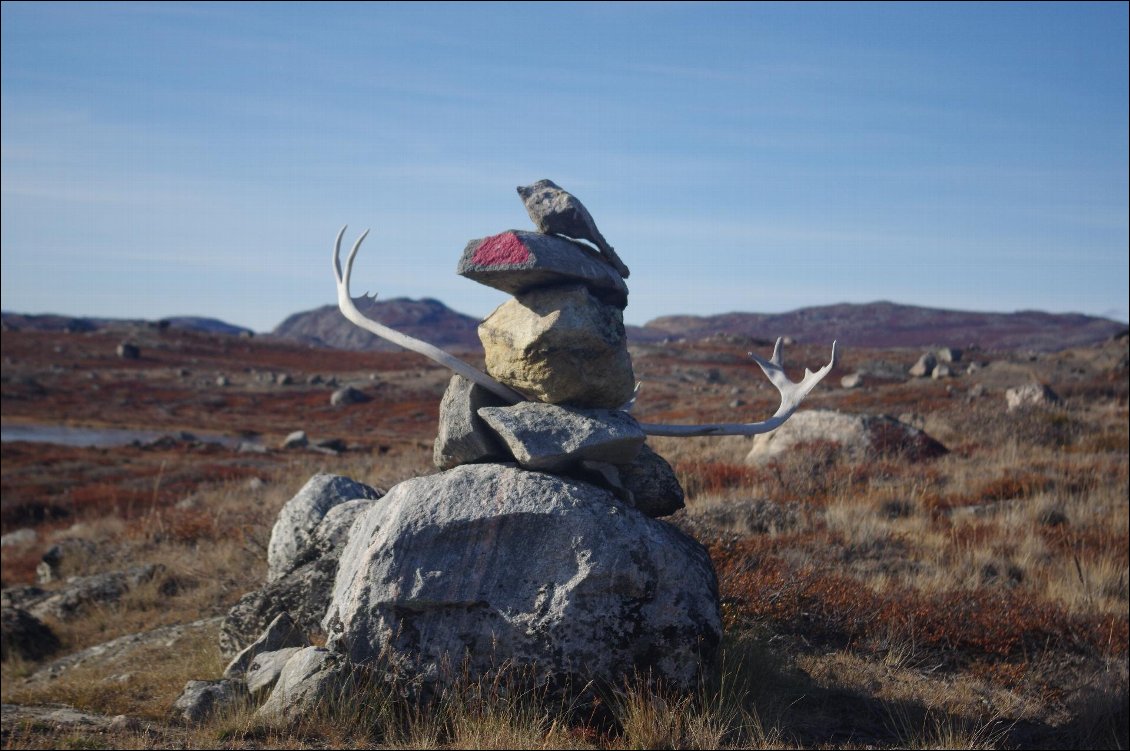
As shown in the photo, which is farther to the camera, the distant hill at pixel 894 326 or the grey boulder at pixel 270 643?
the distant hill at pixel 894 326

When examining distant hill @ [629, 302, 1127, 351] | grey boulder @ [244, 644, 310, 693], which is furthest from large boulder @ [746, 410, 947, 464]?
distant hill @ [629, 302, 1127, 351]

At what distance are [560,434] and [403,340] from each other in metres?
1.25

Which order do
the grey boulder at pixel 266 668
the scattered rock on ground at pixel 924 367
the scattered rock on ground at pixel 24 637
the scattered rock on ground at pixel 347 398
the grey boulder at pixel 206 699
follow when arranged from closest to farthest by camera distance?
the grey boulder at pixel 206 699, the grey boulder at pixel 266 668, the scattered rock on ground at pixel 24 637, the scattered rock on ground at pixel 924 367, the scattered rock on ground at pixel 347 398

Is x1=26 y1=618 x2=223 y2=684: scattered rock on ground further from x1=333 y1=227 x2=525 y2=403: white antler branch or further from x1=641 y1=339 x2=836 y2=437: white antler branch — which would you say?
x1=641 y1=339 x2=836 y2=437: white antler branch

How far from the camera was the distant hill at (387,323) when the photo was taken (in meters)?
150

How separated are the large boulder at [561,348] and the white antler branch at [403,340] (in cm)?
7

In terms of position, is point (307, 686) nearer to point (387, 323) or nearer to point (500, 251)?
point (500, 251)

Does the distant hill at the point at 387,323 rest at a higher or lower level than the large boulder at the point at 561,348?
higher

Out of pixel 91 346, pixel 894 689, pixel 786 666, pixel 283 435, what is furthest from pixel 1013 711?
pixel 91 346

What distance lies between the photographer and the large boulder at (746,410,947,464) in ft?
46.2

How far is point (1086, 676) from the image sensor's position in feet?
22.5

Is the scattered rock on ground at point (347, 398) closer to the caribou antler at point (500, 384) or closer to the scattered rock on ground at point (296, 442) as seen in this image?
the scattered rock on ground at point (296, 442)

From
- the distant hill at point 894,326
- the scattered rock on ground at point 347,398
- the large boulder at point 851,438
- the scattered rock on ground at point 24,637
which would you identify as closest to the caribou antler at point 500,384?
the scattered rock on ground at point 24,637

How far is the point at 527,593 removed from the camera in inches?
187
